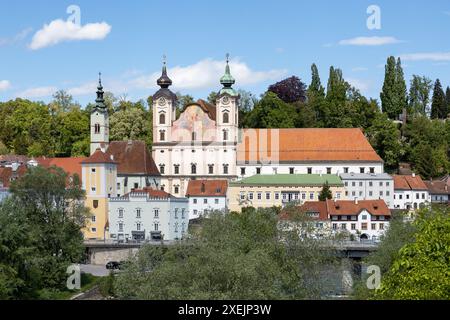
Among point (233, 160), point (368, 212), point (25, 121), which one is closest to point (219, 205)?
point (233, 160)

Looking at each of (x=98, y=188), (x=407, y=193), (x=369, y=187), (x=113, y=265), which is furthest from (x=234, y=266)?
(x=407, y=193)

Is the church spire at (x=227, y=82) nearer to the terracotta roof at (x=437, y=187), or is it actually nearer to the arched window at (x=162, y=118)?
the arched window at (x=162, y=118)

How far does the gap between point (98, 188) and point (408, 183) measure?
2490 cm

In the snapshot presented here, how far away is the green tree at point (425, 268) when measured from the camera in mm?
13969

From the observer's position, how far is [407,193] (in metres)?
68.2

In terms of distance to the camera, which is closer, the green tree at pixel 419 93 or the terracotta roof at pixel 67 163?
the terracotta roof at pixel 67 163

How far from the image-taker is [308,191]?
6550cm

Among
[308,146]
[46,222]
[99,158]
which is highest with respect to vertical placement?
[308,146]

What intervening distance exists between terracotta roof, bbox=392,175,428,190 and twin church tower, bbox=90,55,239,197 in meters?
12.5

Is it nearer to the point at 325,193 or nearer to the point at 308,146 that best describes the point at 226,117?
the point at 308,146

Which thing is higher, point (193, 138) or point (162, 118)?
point (162, 118)

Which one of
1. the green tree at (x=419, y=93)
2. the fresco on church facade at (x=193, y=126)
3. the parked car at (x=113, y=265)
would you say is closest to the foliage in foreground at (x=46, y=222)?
the parked car at (x=113, y=265)

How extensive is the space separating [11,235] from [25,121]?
52170 mm

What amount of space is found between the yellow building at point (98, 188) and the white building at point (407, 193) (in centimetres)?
2239
